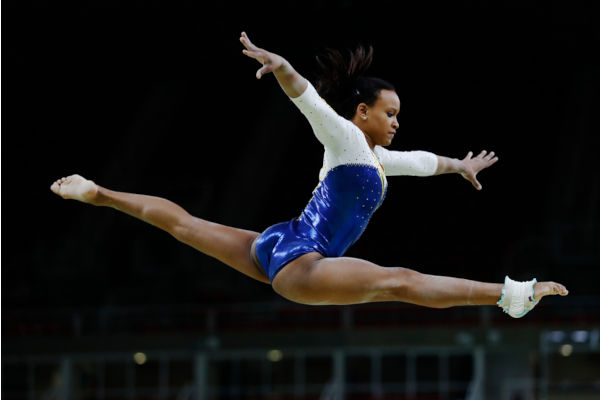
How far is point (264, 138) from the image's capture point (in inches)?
784

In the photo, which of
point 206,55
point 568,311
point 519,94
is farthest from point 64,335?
point 519,94

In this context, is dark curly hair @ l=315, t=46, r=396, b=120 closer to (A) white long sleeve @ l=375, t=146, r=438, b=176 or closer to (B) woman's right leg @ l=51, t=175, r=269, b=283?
(A) white long sleeve @ l=375, t=146, r=438, b=176

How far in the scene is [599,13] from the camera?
16.3 m

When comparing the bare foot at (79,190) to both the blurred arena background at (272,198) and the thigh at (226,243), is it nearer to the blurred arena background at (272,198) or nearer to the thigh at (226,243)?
the thigh at (226,243)

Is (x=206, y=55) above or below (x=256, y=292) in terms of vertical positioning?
above

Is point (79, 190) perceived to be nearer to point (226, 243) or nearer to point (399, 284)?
point (226, 243)

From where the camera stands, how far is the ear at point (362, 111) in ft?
14.4

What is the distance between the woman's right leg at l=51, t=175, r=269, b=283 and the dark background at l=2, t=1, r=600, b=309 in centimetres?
1090

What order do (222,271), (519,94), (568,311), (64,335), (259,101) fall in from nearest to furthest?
1. (568,311)
2. (64,335)
3. (222,271)
4. (519,94)
5. (259,101)

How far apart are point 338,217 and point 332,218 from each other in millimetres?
27

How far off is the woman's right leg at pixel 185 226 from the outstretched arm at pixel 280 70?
934mm

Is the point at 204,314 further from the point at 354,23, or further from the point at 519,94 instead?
the point at 519,94

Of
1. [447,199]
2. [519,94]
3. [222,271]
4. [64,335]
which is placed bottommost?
[64,335]

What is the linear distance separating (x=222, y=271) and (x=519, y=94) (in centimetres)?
669
